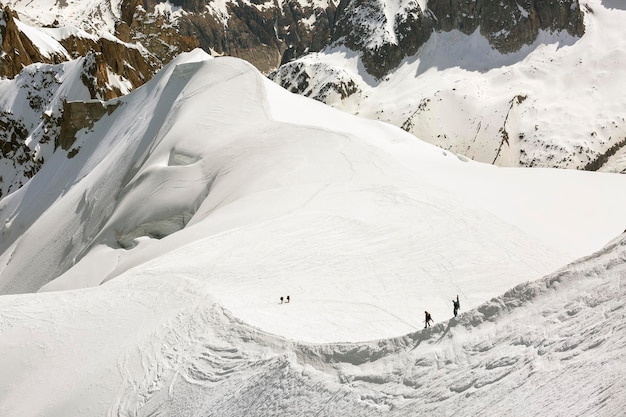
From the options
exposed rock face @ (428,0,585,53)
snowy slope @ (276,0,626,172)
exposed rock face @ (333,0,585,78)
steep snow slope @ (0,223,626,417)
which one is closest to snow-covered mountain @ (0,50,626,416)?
steep snow slope @ (0,223,626,417)

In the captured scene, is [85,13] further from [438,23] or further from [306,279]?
[306,279]

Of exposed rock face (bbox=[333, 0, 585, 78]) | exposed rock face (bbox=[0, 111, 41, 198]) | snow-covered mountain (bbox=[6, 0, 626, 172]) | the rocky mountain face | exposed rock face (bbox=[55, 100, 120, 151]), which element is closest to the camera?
exposed rock face (bbox=[55, 100, 120, 151])

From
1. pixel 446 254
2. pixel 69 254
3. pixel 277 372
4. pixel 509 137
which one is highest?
pixel 277 372

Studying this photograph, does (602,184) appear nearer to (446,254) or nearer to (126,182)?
(446,254)

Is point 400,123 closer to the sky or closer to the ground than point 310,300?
closer to the ground

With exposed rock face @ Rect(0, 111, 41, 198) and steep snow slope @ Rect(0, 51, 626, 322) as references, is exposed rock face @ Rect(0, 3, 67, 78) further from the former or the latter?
steep snow slope @ Rect(0, 51, 626, 322)

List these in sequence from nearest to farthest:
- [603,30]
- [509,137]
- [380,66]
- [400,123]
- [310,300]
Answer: [310,300] < [509,137] < [400,123] < [603,30] < [380,66]

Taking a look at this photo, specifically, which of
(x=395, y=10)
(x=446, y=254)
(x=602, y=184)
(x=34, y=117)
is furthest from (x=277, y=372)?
(x=395, y=10)
